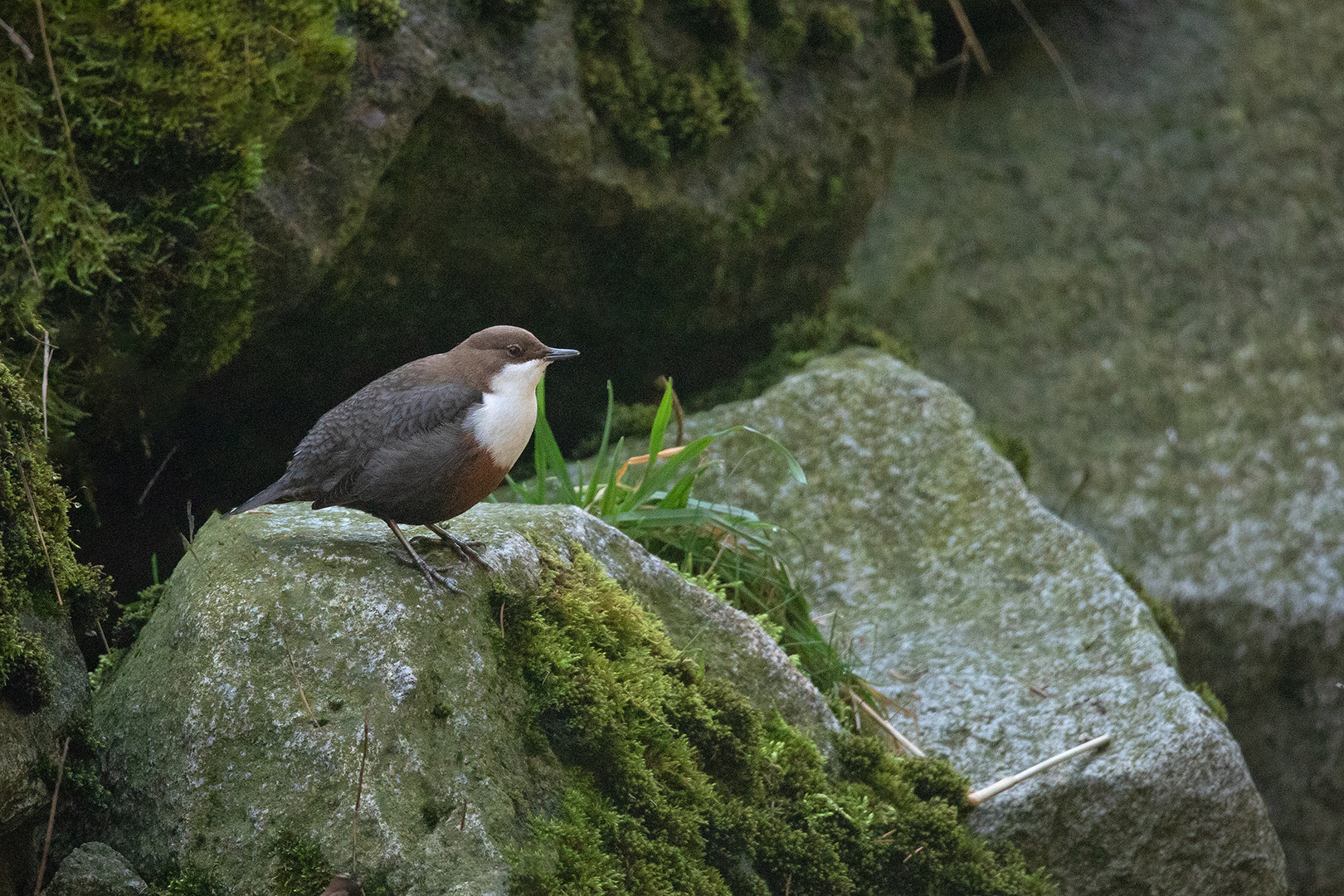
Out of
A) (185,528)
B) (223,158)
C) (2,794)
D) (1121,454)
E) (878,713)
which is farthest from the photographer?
(1121,454)

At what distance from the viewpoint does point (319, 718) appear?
250 cm

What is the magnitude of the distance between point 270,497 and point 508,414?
0.63 metres

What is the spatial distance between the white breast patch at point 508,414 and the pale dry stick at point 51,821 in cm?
116

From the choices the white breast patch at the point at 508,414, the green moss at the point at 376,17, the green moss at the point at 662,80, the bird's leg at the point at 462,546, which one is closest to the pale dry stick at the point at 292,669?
the bird's leg at the point at 462,546

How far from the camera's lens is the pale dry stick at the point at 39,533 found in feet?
8.38

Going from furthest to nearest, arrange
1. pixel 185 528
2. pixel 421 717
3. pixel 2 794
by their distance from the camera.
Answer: pixel 185 528 → pixel 421 717 → pixel 2 794

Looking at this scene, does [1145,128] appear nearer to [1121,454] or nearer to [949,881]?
[1121,454]

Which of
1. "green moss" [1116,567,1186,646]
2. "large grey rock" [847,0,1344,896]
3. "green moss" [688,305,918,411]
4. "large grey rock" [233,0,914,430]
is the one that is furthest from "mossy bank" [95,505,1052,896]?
"large grey rock" [847,0,1344,896]

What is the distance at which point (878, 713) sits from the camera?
13.2 ft

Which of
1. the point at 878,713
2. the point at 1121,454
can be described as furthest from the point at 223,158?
the point at 1121,454

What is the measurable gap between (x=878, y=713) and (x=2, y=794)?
2750 mm

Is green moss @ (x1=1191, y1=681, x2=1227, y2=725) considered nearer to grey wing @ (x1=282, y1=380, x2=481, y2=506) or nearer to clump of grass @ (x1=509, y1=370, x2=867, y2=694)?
clump of grass @ (x1=509, y1=370, x2=867, y2=694)

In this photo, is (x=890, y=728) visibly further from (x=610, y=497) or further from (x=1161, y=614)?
(x=1161, y=614)

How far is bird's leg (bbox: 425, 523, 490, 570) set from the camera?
9.51ft
